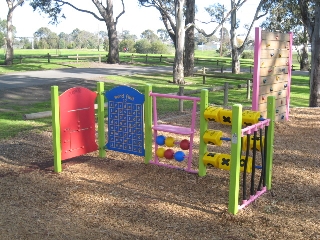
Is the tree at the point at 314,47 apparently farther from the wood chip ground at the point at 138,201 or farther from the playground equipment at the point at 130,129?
the playground equipment at the point at 130,129

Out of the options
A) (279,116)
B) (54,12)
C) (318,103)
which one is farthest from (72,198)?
(54,12)

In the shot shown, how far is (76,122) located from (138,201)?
2.22 metres

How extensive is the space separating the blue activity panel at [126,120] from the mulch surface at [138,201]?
0.31 metres

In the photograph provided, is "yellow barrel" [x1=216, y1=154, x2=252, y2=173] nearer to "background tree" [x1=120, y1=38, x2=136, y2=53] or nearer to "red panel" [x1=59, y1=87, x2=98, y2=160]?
"red panel" [x1=59, y1=87, x2=98, y2=160]

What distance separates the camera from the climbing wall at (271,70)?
9.96m

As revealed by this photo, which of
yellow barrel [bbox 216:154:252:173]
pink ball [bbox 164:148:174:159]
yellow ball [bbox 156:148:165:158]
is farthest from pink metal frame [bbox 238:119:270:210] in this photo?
yellow ball [bbox 156:148:165:158]

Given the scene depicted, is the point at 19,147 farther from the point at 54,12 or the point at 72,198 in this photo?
the point at 54,12

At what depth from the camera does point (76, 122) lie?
23.8 ft

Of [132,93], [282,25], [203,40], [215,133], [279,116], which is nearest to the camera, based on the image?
[215,133]

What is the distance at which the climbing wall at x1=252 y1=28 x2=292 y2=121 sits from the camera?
392 inches

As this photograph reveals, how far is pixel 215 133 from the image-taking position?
624 centimetres

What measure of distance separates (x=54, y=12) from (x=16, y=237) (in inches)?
1306

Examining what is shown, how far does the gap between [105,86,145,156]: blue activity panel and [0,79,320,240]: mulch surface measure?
0.31m

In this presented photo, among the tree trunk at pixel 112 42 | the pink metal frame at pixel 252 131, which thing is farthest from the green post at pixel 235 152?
the tree trunk at pixel 112 42
